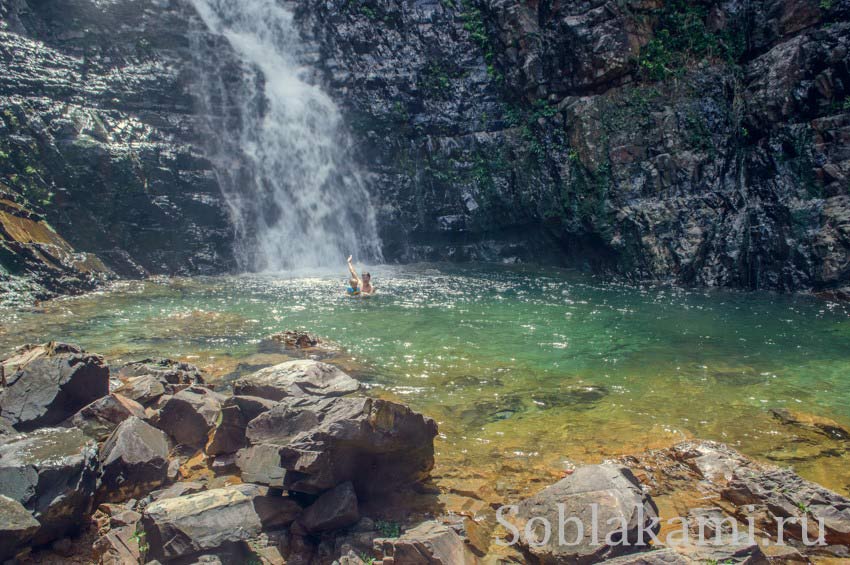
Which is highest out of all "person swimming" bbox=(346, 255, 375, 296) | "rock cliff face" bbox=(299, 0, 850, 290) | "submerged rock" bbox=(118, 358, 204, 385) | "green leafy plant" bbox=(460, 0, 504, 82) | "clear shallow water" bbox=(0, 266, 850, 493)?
"green leafy plant" bbox=(460, 0, 504, 82)

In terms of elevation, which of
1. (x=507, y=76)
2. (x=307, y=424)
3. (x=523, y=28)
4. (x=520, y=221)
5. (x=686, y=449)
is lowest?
(x=686, y=449)

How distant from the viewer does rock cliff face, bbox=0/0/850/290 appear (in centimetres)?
2019

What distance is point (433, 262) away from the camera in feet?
95.6

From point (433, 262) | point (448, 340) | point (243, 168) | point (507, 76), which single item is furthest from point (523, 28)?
point (448, 340)

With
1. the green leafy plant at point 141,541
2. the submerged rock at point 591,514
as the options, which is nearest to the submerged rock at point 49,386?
the green leafy plant at point 141,541

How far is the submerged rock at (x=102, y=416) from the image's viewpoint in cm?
661

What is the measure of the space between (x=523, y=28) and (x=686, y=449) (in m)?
25.5

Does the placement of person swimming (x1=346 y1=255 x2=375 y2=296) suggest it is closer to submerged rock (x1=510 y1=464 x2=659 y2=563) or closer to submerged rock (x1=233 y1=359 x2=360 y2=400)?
submerged rock (x1=233 y1=359 x2=360 y2=400)

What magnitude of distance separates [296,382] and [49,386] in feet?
11.0

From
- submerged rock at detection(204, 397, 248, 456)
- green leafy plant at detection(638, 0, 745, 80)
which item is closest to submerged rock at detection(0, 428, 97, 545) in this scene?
submerged rock at detection(204, 397, 248, 456)

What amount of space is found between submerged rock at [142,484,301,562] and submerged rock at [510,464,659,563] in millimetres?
2517

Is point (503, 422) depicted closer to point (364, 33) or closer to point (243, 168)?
point (243, 168)

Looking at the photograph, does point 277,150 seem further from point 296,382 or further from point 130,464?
point 130,464

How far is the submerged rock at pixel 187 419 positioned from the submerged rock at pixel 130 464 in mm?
888
